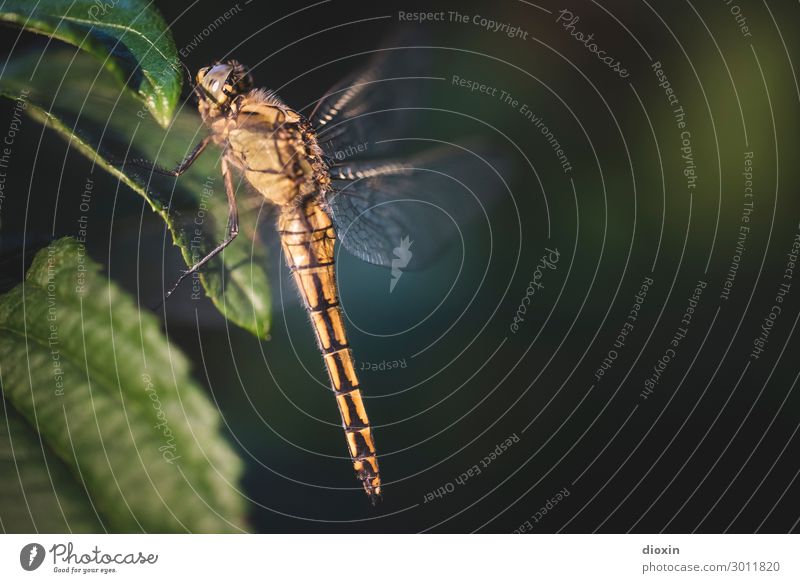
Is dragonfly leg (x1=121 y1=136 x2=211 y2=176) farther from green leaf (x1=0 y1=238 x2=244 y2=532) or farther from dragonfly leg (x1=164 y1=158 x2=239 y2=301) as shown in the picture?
green leaf (x1=0 y1=238 x2=244 y2=532)

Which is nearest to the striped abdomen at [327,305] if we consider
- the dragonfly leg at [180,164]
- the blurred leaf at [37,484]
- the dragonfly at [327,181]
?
the dragonfly at [327,181]

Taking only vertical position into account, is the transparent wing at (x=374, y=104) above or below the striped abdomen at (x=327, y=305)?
above

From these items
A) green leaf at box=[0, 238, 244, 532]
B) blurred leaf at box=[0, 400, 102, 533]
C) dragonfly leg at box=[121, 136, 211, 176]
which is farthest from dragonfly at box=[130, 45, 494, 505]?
blurred leaf at box=[0, 400, 102, 533]

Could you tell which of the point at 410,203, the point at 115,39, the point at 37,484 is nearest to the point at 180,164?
the point at 115,39

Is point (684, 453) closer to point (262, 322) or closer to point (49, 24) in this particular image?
point (262, 322)

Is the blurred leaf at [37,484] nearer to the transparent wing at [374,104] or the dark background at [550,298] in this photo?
→ the dark background at [550,298]

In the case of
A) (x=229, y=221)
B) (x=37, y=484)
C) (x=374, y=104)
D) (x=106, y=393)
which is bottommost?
(x=37, y=484)

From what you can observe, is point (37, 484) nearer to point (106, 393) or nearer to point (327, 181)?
point (106, 393)
